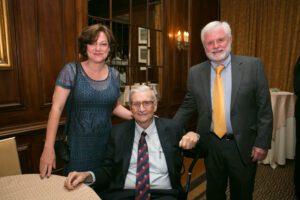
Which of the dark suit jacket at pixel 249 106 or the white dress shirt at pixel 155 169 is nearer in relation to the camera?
the white dress shirt at pixel 155 169

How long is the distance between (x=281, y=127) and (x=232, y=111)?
7.42 ft

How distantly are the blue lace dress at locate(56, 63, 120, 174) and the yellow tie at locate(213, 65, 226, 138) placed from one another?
2.32ft

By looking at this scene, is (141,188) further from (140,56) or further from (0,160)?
(140,56)

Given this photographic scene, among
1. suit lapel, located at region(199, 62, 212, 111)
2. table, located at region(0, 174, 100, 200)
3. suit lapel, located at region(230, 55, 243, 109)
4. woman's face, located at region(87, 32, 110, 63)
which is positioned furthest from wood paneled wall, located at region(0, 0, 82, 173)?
suit lapel, located at region(230, 55, 243, 109)

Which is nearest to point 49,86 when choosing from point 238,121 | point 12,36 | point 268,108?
point 12,36

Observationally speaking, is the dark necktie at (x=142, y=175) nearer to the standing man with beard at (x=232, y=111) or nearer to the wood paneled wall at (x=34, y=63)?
the standing man with beard at (x=232, y=111)

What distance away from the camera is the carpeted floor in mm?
2721

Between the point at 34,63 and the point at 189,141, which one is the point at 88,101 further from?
the point at 34,63

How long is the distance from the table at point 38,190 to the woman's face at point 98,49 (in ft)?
2.55

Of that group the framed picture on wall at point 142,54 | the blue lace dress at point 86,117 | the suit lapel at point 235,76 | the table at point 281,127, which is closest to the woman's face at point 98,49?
the blue lace dress at point 86,117

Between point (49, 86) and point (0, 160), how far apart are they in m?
1.06

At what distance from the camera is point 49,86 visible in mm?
2449

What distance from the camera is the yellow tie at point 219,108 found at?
175 centimetres

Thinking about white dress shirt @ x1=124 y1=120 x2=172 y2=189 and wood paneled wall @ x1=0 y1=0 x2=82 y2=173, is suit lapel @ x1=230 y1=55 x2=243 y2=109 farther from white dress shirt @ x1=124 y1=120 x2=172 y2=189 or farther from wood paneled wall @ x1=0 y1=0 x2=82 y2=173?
wood paneled wall @ x1=0 y1=0 x2=82 y2=173
